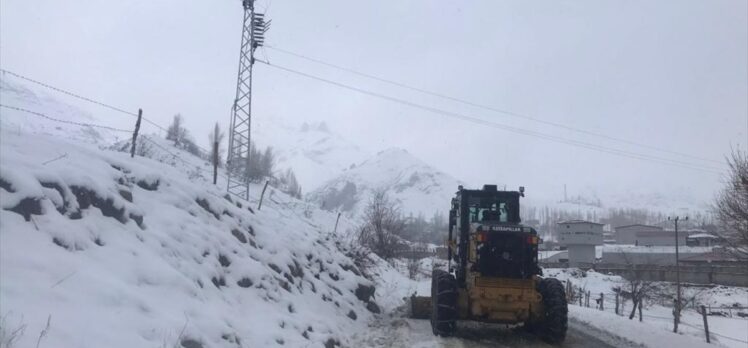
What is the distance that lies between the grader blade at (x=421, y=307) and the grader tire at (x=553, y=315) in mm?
4140

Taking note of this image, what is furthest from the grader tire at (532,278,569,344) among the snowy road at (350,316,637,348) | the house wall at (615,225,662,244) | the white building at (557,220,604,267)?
the house wall at (615,225,662,244)

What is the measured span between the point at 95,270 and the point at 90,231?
4.00 ft

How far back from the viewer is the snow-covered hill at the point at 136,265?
6512 mm

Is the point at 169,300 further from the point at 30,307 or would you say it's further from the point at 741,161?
the point at 741,161

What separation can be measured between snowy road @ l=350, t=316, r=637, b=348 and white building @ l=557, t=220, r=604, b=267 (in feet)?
239

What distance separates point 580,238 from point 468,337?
77.2 metres

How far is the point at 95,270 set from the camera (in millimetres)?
7508

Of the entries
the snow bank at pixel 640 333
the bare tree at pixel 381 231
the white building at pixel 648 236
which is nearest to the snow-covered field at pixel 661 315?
the snow bank at pixel 640 333

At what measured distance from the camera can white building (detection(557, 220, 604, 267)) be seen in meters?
85.6

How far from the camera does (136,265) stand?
330 inches

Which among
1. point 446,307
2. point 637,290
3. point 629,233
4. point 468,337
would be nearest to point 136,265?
point 446,307

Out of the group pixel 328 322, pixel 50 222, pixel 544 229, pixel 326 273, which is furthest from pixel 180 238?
pixel 544 229

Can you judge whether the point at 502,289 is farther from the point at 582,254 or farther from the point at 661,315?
the point at 582,254

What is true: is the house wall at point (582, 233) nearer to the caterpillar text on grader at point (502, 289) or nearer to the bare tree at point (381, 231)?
the bare tree at point (381, 231)
